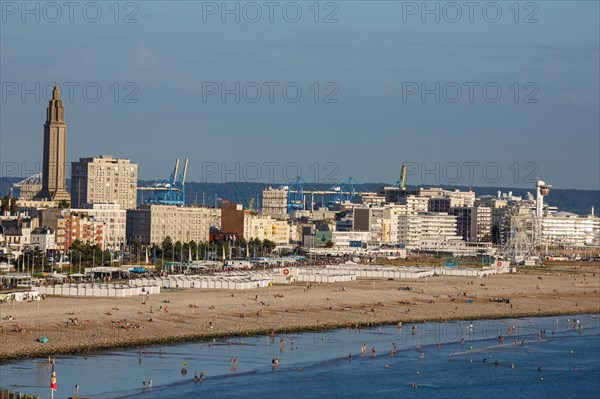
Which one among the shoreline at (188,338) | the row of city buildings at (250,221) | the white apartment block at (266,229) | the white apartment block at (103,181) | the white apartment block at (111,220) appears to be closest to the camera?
the shoreline at (188,338)

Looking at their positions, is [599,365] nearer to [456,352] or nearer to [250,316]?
[456,352]

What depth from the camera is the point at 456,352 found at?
56.3m

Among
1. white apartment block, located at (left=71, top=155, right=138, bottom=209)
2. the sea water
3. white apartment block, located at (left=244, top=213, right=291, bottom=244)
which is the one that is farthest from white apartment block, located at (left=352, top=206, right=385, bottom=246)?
the sea water

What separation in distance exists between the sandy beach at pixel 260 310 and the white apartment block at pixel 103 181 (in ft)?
239

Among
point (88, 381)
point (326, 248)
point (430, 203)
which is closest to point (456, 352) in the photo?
point (88, 381)

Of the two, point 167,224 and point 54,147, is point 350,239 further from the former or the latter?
point 54,147

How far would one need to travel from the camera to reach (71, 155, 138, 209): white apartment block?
160500mm

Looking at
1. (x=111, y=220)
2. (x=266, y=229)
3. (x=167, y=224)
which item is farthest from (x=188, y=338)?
(x=266, y=229)

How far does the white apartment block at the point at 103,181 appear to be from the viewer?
527 ft

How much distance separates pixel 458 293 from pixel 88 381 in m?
43.0

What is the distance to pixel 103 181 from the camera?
6412 inches

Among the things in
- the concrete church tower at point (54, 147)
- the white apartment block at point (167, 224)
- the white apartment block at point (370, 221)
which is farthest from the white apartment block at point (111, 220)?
the white apartment block at point (370, 221)

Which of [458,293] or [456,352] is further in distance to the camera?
[458,293]

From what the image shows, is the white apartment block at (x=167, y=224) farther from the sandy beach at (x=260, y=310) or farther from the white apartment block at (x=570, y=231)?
the white apartment block at (x=570, y=231)
